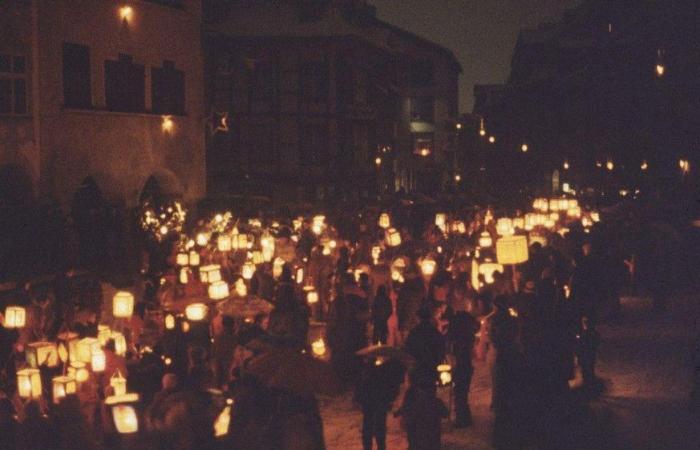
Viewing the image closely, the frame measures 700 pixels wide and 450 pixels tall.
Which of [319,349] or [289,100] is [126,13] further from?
[289,100]

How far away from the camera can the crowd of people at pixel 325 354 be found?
357 inches

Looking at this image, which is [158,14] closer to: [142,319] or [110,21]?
Answer: [110,21]

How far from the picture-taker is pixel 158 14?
28906mm

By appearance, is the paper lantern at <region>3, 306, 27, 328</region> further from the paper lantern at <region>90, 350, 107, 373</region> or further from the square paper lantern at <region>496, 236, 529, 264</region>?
the square paper lantern at <region>496, 236, 529, 264</region>

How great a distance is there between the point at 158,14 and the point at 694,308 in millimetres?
17534

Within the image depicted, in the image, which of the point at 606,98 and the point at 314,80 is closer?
the point at 606,98

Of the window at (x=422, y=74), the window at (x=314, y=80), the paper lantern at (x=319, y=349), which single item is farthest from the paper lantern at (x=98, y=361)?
the window at (x=422, y=74)

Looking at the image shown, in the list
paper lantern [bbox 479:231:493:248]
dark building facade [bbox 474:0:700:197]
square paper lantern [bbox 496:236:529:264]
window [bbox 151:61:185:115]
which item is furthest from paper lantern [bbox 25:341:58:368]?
window [bbox 151:61:185:115]

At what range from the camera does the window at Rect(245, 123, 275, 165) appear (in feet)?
144

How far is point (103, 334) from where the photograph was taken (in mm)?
12812

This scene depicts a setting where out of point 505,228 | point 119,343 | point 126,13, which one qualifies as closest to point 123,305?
point 119,343

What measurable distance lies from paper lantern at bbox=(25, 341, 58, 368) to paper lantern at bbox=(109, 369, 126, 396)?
0.93m

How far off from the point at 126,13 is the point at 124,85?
2004 mm

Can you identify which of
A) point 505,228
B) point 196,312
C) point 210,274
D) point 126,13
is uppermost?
point 126,13
